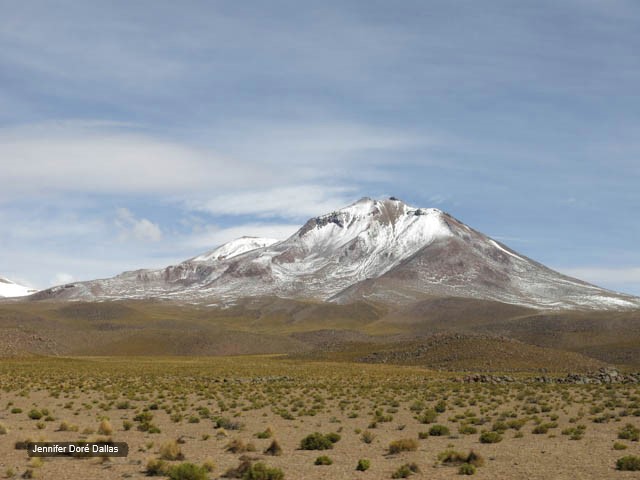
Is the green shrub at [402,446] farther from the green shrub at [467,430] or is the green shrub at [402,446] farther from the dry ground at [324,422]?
the green shrub at [467,430]

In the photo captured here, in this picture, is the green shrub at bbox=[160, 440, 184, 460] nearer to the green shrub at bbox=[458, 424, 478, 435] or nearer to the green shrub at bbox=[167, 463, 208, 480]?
the green shrub at bbox=[167, 463, 208, 480]

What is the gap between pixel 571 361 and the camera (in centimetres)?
9275

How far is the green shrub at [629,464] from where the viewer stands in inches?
794

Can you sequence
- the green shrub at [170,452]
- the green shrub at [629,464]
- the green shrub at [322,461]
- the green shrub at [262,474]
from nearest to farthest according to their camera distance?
the green shrub at [262,474] < the green shrub at [629,464] < the green shrub at [170,452] < the green shrub at [322,461]

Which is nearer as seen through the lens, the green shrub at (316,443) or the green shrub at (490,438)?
the green shrub at (316,443)

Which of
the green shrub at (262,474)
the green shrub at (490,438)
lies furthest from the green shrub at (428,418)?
the green shrub at (262,474)

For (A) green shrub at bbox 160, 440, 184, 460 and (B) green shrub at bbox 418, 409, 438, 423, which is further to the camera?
(B) green shrub at bbox 418, 409, 438, 423

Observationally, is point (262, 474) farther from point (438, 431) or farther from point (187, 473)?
point (438, 431)

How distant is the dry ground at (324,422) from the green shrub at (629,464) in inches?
10.1

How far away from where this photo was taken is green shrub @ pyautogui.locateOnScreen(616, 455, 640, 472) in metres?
20.2

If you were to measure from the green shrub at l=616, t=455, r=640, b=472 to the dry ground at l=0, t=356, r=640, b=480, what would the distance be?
257mm

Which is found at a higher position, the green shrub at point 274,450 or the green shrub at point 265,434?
the green shrub at point 274,450

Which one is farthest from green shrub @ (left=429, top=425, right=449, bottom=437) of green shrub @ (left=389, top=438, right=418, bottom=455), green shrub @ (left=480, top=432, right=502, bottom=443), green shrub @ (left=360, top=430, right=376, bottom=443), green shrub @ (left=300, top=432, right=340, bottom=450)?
green shrub @ (left=300, top=432, right=340, bottom=450)

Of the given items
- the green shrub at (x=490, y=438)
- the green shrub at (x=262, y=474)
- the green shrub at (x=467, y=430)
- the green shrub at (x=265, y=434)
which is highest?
the green shrub at (x=262, y=474)
